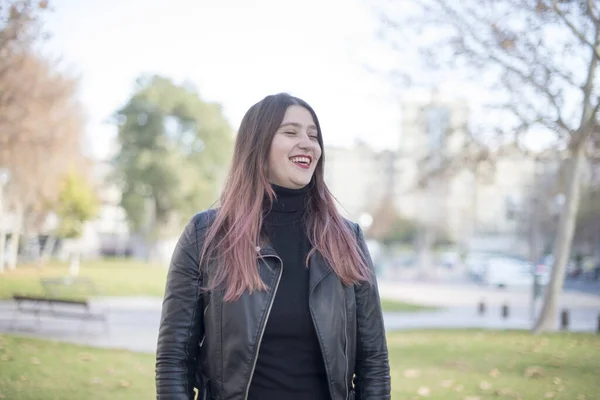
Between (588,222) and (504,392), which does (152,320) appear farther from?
(588,222)

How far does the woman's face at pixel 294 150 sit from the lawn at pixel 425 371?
5.31 metres

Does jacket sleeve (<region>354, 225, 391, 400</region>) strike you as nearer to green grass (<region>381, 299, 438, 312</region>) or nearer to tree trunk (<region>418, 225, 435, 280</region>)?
green grass (<region>381, 299, 438, 312</region>)

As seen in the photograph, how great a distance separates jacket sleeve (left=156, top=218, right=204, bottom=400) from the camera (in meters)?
2.38

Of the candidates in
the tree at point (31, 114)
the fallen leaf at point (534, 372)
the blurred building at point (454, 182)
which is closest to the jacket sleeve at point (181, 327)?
the fallen leaf at point (534, 372)

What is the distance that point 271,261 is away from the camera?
2.49m

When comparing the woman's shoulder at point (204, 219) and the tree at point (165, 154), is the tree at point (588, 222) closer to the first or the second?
the tree at point (165, 154)

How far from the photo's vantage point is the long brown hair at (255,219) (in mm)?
2438

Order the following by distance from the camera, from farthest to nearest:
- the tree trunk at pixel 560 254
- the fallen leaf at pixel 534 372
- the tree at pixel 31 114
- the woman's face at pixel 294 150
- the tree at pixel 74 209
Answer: the tree at pixel 74 209, the tree trunk at pixel 560 254, the tree at pixel 31 114, the fallen leaf at pixel 534 372, the woman's face at pixel 294 150

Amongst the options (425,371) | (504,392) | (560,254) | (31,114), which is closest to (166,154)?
(31,114)

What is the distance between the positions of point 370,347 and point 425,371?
763 centimetres

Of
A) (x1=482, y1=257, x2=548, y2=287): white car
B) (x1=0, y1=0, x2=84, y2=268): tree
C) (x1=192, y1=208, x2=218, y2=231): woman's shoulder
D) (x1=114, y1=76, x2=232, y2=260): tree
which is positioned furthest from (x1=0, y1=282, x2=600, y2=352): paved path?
(x1=114, y1=76, x2=232, y2=260): tree

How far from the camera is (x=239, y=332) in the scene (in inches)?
92.0

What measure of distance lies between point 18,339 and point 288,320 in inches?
360

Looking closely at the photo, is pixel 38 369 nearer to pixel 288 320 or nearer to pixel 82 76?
pixel 288 320
